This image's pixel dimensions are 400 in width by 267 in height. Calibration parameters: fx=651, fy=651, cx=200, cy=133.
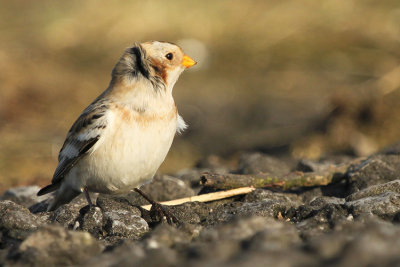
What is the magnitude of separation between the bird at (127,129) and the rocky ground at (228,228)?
0.22 m

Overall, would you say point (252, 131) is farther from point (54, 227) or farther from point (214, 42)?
point (54, 227)

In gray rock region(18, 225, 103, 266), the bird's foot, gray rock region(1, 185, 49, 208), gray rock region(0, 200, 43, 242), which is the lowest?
gray rock region(1, 185, 49, 208)

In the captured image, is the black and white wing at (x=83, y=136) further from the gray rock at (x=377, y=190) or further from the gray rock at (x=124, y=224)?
the gray rock at (x=377, y=190)

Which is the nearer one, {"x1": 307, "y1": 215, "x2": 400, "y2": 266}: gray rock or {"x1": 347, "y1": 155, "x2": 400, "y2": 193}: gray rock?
{"x1": 307, "y1": 215, "x2": 400, "y2": 266}: gray rock

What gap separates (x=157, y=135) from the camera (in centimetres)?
440

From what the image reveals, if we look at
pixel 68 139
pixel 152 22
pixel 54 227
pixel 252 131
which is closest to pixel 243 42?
pixel 152 22

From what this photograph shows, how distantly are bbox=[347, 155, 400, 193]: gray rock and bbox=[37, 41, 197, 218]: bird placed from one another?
140 centimetres

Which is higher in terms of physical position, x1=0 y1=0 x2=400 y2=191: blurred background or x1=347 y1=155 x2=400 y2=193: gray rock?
x1=347 y1=155 x2=400 y2=193: gray rock

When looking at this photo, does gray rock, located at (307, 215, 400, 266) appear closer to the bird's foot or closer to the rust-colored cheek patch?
the bird's foot

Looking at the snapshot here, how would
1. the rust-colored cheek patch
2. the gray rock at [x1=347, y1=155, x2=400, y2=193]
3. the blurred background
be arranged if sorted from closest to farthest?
Result: the rust-colored cheek patch < the gray rock at [x1=347, y1=155, x2=400, y2=193] < the blurred background

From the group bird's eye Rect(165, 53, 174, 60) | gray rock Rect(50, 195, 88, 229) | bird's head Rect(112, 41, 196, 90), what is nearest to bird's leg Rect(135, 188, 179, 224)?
gray rock Rect(50, 195, 88, 229)

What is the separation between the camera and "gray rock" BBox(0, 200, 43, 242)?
342cm

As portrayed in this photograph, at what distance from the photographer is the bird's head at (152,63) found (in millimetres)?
4621

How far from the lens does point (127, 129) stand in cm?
430
